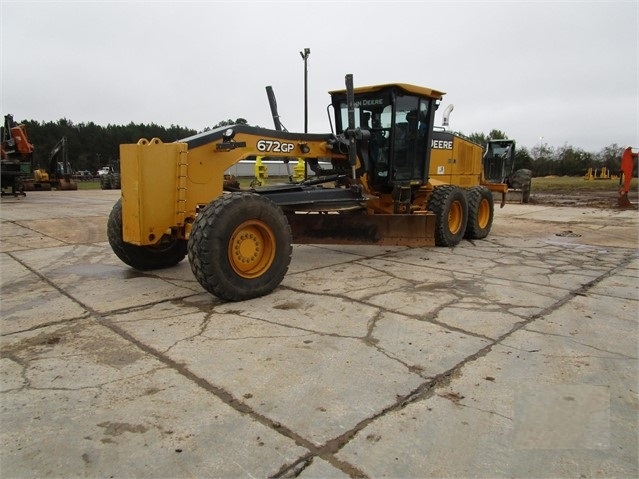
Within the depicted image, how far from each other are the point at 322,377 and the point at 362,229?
4.33m

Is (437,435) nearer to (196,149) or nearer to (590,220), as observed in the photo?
(196,149)

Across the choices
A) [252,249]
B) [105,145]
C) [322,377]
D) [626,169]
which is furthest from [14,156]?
[105,145]

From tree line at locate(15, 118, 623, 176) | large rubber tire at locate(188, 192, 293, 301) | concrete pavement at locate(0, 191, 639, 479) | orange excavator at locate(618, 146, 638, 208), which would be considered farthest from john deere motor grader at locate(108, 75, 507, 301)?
tree line at locate(15, 118, 623, 176)

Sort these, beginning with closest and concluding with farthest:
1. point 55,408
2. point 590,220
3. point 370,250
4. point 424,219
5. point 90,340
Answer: point 55,408
point 90,340
point 424,219
point 370,250
point 590,220

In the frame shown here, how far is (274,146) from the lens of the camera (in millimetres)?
6121

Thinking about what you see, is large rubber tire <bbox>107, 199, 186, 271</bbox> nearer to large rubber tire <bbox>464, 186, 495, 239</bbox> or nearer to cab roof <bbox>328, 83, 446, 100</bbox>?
cab roof <bbox>328, 83, 446, 100</bbox>

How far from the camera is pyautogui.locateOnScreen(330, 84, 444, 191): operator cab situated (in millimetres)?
7820

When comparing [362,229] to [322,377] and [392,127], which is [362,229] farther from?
[322,377]

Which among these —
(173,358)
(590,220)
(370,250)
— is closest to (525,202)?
(590,220)

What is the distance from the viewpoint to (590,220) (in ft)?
44.5

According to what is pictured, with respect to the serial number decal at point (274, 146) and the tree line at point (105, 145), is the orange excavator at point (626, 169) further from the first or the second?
the tree line at point (105, 145)

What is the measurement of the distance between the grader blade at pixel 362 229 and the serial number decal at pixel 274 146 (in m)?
1.17

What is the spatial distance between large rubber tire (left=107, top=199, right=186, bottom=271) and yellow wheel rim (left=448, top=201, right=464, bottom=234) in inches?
194

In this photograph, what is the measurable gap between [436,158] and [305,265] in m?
4.27
